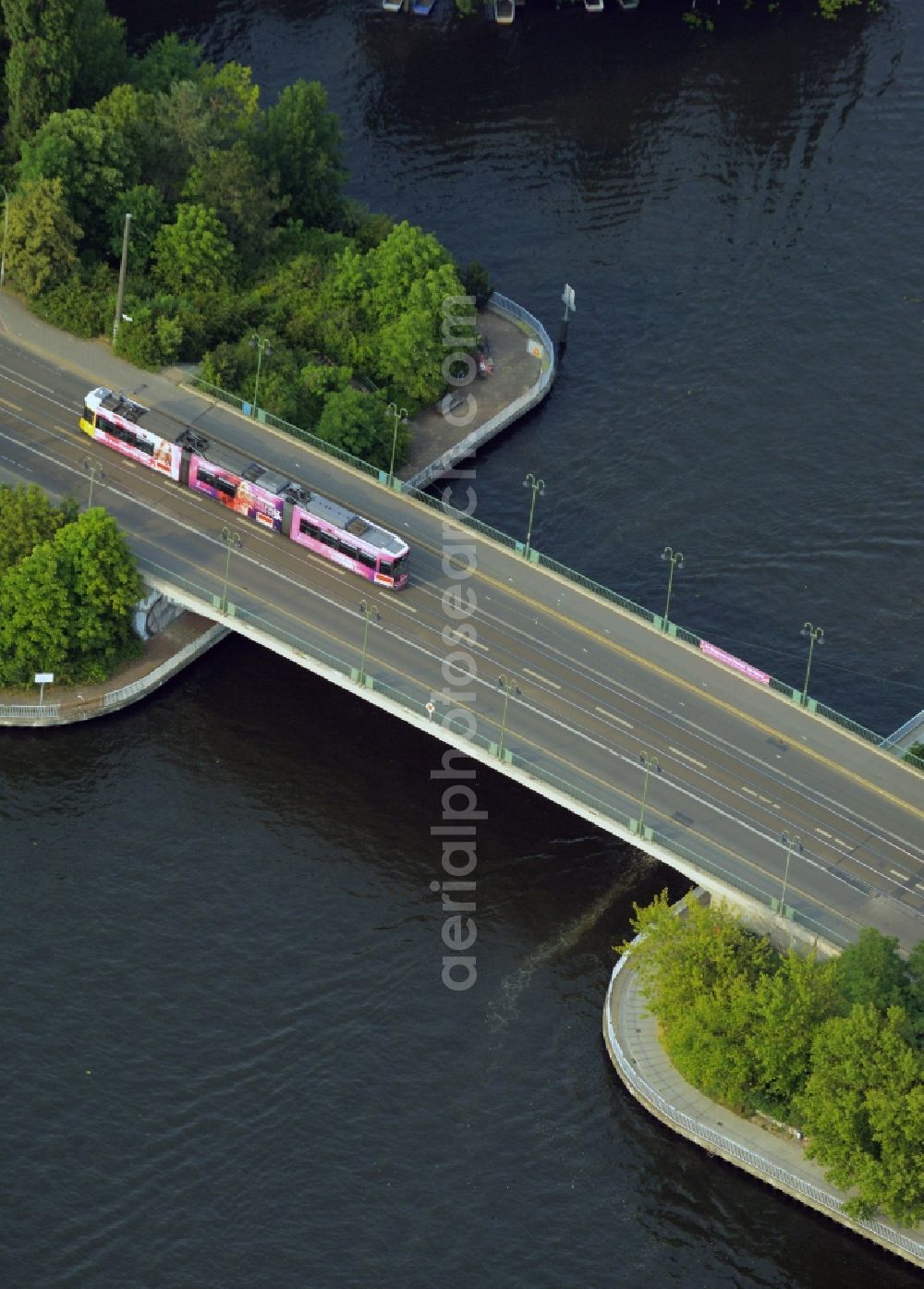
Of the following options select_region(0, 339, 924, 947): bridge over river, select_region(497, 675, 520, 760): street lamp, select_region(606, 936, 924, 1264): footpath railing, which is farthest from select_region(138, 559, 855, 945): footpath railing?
select_region(606, 936, 924, 1264): footpath railing

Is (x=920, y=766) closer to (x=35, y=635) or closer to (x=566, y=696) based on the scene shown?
(x=566, y=696)

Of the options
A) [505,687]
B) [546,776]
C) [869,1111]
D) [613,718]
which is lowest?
[869,1111]

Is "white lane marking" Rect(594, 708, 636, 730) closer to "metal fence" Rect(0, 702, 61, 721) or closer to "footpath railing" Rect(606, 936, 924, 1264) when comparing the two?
"footpath railing" Rect(606, 936, 924, 1264)

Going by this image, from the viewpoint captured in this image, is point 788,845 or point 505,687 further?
point 505,687

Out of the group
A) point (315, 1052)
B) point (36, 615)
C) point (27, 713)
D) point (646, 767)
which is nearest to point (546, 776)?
point (646, 767)

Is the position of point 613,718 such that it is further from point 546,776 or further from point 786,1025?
point 786,1025
